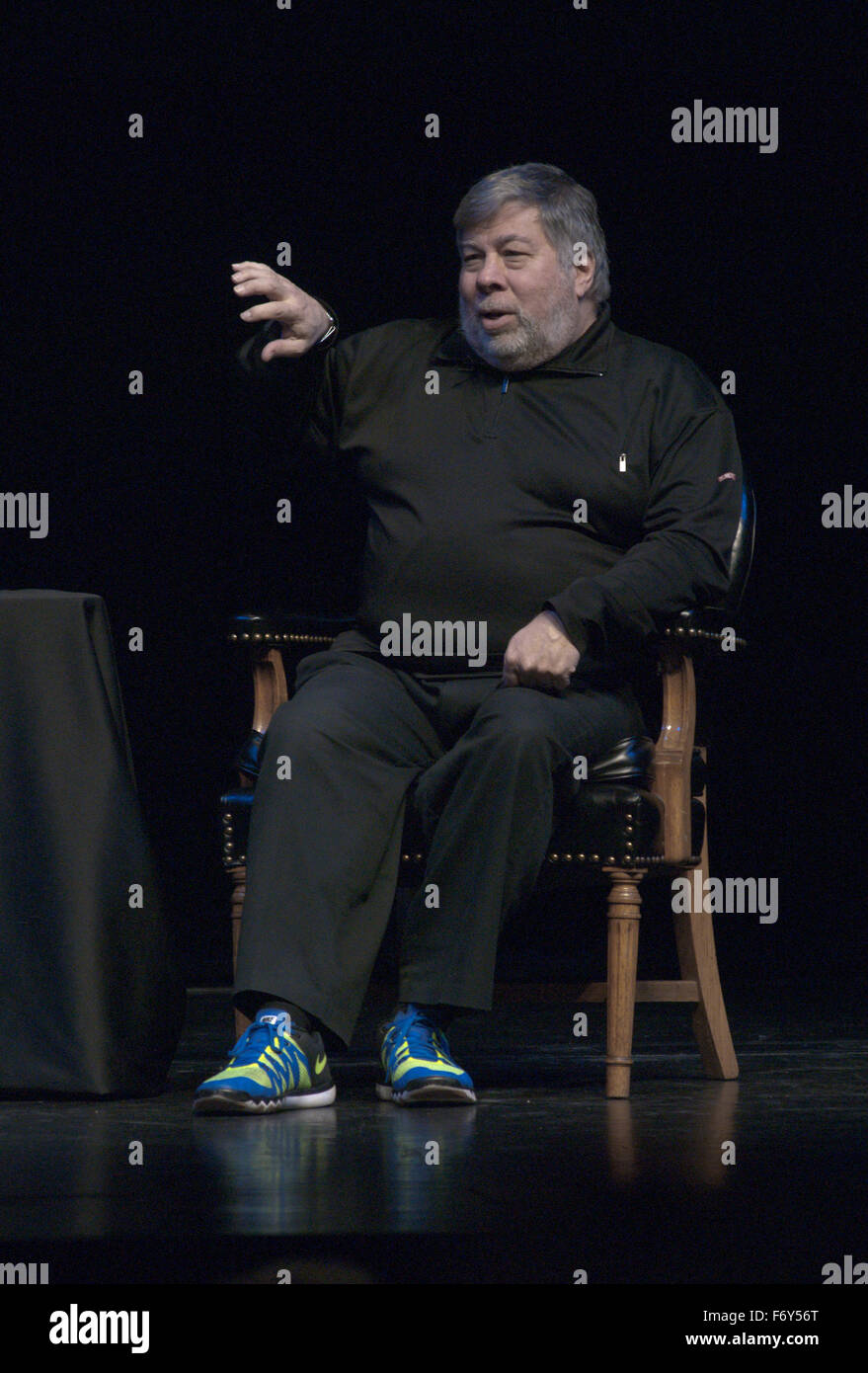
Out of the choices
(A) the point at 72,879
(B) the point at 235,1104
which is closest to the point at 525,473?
(A) the point at 72,879

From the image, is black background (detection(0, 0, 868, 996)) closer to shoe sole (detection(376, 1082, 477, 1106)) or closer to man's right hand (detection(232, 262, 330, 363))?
man's right hand (detection(232, 262, 330, 363))

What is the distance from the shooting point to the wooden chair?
2775 millimetres

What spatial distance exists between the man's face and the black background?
1.63m

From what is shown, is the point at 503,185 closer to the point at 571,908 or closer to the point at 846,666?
the point at 571,908

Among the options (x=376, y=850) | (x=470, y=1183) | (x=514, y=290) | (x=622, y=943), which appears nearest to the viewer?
(x=470, y=1183)

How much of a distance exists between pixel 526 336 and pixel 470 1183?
160 centimetres

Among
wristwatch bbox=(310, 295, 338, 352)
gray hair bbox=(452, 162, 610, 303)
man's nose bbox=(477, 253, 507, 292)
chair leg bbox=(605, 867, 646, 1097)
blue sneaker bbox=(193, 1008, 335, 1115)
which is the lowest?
blue sneaker bbox=(193, 1008, 335, 1115)

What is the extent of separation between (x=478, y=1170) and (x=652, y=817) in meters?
0.92

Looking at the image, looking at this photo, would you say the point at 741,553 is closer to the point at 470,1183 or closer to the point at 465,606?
the point at 465,606

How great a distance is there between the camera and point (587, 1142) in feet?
7.27

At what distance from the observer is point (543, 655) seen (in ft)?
9.19

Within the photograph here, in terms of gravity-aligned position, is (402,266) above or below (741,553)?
above

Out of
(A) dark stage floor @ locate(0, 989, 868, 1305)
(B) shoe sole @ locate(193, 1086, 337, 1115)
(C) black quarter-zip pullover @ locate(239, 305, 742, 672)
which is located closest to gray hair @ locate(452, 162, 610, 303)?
(C) black quarter-zip pullover @ locate(239, 305, 742, 672)
